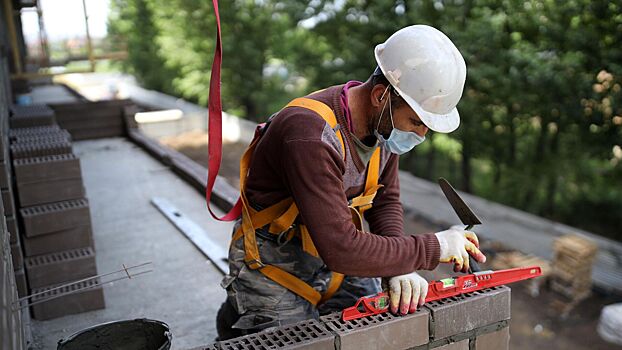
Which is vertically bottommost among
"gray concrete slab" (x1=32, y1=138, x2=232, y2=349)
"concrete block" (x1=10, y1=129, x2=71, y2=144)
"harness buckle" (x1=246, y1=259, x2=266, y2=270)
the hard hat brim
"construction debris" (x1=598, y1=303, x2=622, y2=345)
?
"construction debris" (x1=598, y1=303, x2=622, y2=345)

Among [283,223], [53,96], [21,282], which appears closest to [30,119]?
[21,282]

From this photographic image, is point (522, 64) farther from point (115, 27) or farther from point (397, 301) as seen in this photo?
point (115, 27)

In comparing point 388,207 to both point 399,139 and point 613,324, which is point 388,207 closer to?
point 399,139

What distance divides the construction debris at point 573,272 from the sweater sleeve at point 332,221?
10781mm

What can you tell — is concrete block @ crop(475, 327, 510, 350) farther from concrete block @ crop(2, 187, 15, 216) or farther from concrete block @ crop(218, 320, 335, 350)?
concrete block @ crop(2, 187, 15, 216)

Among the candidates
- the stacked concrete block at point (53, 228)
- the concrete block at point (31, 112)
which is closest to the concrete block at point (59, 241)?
the stacked concrete block at point (53, 228)

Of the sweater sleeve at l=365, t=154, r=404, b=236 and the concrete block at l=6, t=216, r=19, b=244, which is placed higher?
the sweater sleeve at l=365, t=154, r=404, b=236

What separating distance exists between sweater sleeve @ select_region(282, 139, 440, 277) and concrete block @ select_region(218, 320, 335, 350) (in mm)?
310

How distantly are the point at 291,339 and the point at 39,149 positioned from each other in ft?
9.31

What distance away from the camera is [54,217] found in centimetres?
400

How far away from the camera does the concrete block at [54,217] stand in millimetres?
3936

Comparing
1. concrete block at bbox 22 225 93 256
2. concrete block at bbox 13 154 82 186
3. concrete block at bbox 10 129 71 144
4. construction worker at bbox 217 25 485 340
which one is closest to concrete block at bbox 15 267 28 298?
concrete block at bbox 22 225 93 256

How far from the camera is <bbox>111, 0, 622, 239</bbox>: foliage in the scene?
41.9 feet

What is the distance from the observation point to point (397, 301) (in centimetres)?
260
